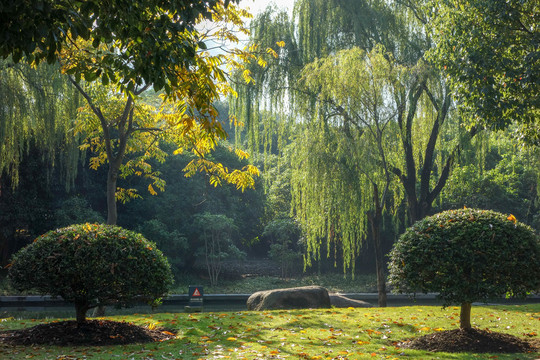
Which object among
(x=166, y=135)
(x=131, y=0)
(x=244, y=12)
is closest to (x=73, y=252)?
(x=131, y=0)

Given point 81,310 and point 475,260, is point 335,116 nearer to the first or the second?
point 475,260

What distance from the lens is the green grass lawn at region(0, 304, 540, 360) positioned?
600 cm

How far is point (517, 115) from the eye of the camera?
27.6ft

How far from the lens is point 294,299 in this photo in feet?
37.8

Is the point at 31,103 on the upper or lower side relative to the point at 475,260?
upper

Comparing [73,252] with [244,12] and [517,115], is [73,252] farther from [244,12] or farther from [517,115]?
[517,115]

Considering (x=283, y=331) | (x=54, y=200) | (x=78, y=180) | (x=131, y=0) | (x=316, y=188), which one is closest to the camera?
(x=131, y=0)

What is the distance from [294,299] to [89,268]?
5.68 m

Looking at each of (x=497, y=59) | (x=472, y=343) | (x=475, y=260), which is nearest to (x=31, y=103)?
(x=497, y=59)

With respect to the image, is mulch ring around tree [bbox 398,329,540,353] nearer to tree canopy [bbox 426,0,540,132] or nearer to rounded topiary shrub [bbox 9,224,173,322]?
tree canopy [bbox 426,0,540,132]

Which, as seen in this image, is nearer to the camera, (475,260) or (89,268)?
(475,260)

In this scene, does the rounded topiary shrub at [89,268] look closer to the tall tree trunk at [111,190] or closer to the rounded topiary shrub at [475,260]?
the tall tree trunk at [111,190]

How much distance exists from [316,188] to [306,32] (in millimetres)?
4700

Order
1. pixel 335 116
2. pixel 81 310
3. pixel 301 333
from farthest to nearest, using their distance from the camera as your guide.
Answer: pixel 335 116
pixel 301 333
pixel 81 310
